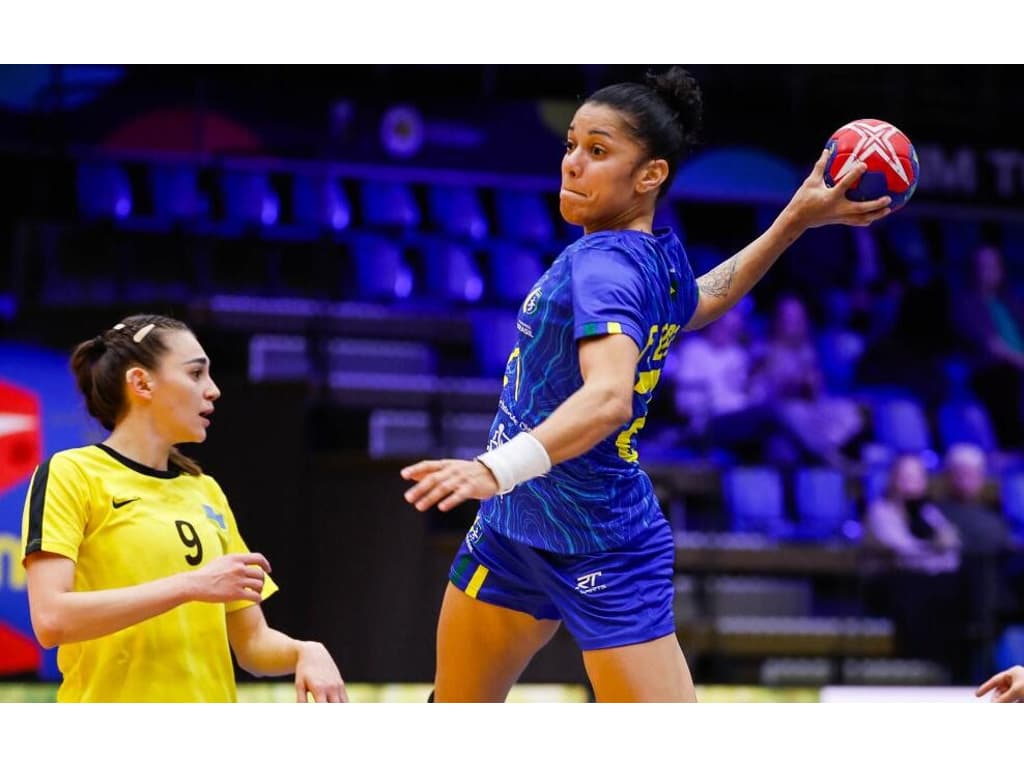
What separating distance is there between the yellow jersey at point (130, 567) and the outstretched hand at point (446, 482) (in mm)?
816

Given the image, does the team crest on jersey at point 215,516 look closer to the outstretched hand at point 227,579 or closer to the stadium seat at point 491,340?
the outstretched hand at point 227,579

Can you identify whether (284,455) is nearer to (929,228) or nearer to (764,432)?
(764,432)

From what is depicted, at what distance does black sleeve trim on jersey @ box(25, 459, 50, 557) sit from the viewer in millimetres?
2771

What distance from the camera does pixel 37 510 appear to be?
2801 millimetres

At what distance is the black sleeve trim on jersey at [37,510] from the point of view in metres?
2.77

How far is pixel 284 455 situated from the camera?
689 cm

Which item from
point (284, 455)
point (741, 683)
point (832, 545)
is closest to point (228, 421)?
point (284, 455)

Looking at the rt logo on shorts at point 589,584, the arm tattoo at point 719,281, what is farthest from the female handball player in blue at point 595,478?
the arm tattoo at point 719,281

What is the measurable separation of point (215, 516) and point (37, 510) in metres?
0.46

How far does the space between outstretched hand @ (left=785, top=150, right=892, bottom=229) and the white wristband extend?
3.40ft

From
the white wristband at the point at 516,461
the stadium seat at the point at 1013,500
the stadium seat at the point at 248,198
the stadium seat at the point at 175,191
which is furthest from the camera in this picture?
the stadium seat at the point at 248,198

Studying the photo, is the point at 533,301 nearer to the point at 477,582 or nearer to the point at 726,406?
the point at 477,582

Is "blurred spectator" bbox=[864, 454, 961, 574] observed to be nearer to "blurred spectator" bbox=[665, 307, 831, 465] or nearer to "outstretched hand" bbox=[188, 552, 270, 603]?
"blurred spectator" bbox=[665, 307, 831, 465]

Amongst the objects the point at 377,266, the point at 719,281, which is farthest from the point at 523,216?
the point at 719,281
